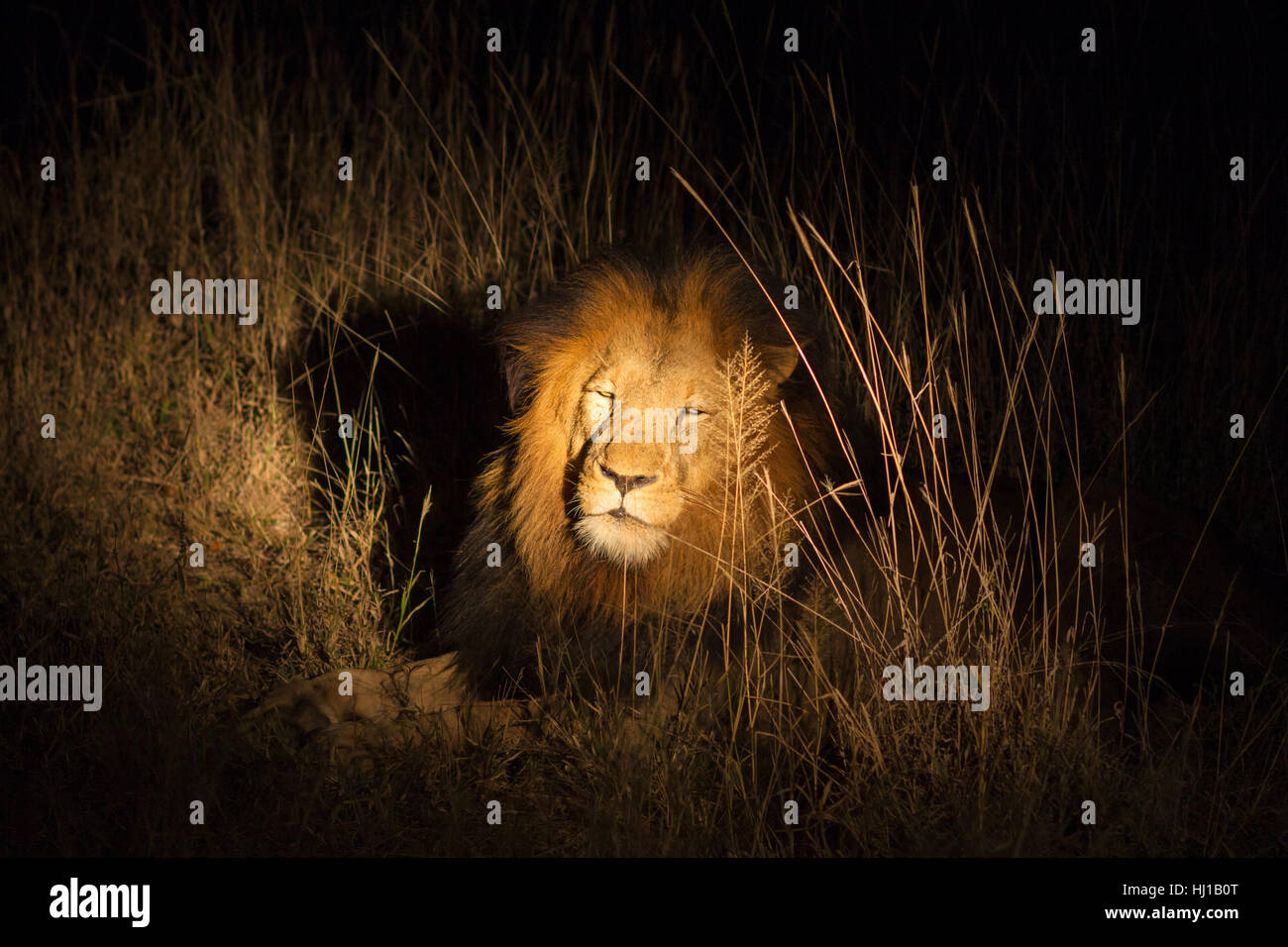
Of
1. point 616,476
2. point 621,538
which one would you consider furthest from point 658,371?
point 621,538

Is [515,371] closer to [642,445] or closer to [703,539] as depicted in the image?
[642,445]

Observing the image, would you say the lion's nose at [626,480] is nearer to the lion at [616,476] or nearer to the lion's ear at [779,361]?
the lion at [616,476]

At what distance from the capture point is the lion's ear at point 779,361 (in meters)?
4.11

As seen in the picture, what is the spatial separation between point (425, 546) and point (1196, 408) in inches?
136

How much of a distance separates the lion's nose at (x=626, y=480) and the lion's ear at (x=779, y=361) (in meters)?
0.66

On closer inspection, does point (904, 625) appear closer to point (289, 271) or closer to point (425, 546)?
point (425, 546)

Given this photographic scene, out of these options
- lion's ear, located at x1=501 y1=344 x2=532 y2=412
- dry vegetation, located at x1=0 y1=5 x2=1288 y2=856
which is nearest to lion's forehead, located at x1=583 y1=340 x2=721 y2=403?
lion's ear, located at x1=501 y1=344 x2=532 y2=412

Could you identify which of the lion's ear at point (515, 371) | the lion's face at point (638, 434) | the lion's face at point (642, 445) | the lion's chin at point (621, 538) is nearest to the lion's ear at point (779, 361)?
the lion's face at point (638, 434)

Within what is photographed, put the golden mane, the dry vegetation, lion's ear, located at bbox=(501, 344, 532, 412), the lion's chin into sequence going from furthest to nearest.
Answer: lion's ear, located at bbox=(501, 344, 532, 412)
the golden mane
the lion's chin
the dry vegetation

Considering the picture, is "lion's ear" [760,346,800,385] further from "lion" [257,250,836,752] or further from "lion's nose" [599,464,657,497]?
"lion's nose" [599,464,657,497]

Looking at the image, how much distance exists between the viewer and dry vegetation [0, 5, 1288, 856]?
363 centimetres

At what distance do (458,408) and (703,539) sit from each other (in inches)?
86.5

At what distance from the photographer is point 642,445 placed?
147 inches
